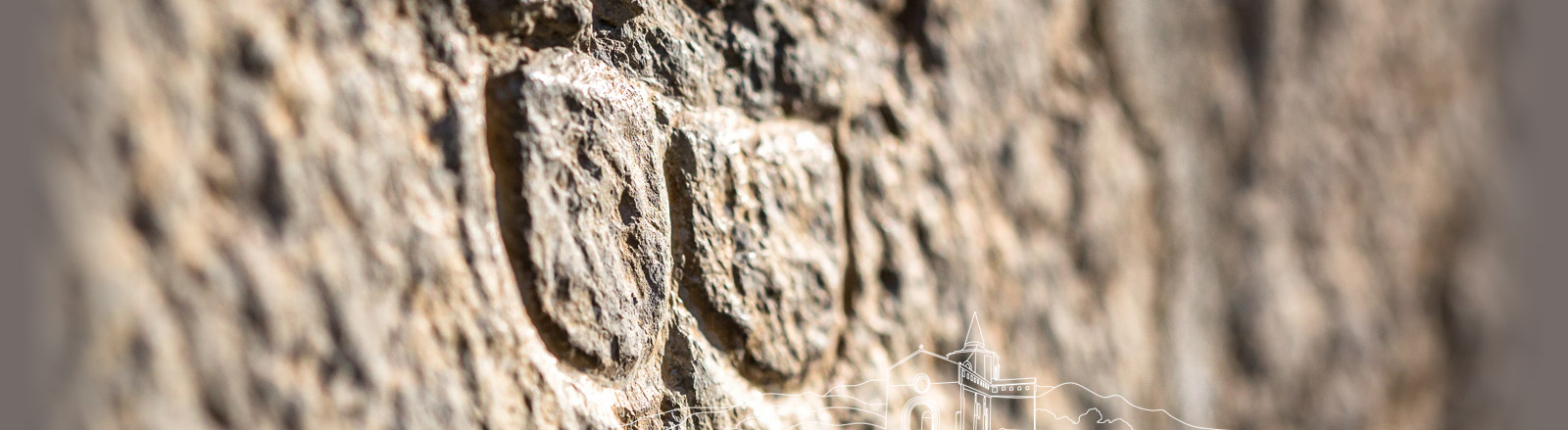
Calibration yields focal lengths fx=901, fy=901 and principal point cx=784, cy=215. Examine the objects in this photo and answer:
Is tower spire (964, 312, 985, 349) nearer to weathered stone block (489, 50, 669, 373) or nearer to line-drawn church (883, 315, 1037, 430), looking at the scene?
line-drawn church (883, 315, 1037, 430)

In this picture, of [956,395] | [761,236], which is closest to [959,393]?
[956,395]

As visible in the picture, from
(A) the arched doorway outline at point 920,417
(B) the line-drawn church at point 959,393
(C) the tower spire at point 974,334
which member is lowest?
(A) the arched doorway outline at point 920,417

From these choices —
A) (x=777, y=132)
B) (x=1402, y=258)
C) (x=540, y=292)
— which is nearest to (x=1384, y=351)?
(x=1402, y=258)

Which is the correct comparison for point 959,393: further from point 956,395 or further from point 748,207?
point 748,207

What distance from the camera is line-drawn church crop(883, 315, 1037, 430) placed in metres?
0.43

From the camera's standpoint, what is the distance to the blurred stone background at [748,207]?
228 millimetres

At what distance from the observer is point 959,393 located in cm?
46

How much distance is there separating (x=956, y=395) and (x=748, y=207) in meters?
0.16

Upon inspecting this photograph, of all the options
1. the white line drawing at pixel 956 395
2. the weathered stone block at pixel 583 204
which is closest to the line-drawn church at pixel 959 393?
the white line drawing at pixel 956 395

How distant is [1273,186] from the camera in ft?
2.10

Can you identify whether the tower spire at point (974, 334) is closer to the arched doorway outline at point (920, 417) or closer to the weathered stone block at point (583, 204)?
the arched doorway outline at point (920, 417)

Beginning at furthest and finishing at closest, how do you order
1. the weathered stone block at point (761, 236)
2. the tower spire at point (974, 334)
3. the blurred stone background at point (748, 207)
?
the tower spire at point (974, 334) < the weathered stone block at point (761, 236) < the blurred stone background at point (748, 207)

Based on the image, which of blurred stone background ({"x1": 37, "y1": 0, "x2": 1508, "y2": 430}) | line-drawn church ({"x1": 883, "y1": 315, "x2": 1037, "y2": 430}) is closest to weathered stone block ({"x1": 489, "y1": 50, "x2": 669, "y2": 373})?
blurred stone background ({"x1": 37, "y1": 0, "x2": 1508, "y2": 430})

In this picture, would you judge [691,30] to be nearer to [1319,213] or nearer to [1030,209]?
[1030,209]
